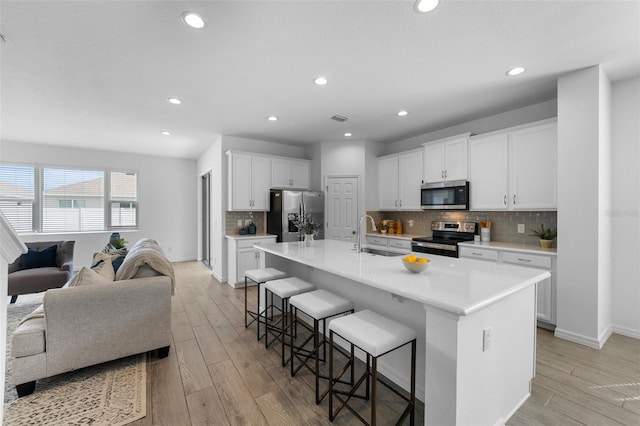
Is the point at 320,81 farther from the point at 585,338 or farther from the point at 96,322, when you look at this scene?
the point at 585,338

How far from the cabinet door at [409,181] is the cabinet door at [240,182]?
277cm

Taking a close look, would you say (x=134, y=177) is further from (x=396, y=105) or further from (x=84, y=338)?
(x=396, y=105)

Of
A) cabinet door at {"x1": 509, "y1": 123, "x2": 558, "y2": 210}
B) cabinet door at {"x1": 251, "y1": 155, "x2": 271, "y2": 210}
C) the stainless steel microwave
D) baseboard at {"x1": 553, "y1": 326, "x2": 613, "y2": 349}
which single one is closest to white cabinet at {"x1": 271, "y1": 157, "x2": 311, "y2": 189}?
cabinet door at {"x1": 251, "y1": 155, "x2": 271, "y2": 210}

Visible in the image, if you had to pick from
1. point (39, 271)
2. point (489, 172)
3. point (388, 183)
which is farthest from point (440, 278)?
point (39, 271)

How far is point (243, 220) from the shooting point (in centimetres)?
532

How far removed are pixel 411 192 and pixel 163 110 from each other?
401 cm

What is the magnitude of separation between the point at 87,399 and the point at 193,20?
9.13ft

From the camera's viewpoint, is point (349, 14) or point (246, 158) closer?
point (349, 14)

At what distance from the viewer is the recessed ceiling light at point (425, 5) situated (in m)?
1.74

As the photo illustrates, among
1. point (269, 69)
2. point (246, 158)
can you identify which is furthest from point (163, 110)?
point (269, 69)

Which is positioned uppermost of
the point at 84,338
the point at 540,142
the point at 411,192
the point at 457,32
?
the point at 457,32

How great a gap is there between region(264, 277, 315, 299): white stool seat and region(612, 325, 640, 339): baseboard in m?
3.30

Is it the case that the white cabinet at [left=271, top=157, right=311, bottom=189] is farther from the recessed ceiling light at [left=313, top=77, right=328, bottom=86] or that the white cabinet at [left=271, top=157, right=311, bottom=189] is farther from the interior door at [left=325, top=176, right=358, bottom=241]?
the recessed ceiling light at [left=313, top=77, right=328, bottom=86]

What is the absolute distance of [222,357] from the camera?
2459 millimetres
